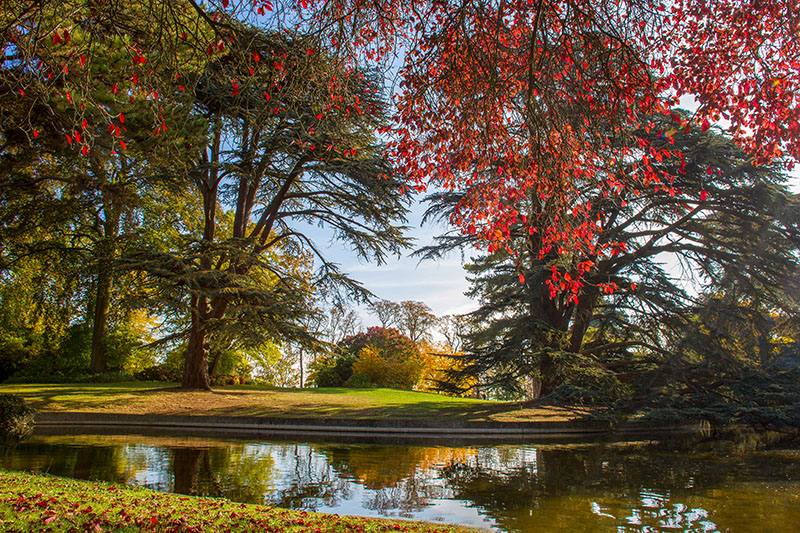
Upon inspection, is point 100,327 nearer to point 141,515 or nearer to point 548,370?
point 548,370

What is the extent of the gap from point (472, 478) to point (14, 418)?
28.4ft

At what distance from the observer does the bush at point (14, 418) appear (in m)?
9.08

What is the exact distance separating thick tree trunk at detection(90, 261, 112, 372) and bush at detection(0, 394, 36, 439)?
876cm

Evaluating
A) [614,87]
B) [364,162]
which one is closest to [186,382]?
[364,162]

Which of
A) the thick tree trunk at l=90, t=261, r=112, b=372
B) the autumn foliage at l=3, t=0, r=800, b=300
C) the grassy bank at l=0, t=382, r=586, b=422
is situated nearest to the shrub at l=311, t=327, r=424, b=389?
the grassy bank at l=0, t=382, r=586, b=422

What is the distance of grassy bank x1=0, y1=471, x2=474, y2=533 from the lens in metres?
3.48

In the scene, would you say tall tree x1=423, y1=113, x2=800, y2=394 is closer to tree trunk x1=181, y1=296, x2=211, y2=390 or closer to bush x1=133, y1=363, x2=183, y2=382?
tree trunk x1=181, y1=296, x2=211, y2=390

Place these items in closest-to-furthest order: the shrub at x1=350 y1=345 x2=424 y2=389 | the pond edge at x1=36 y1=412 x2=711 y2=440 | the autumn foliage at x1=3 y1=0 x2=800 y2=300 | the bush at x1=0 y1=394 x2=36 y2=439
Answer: the autumn foliage at x1=3 y1=0 x2=800 y2=300
the bush at x1=0 y1=394 x2=36 y2=439
the pond edge at x1=36 y1=412 x2=711 y2=440
the shrub at x1=350 y1=345 x2=424 y2=389

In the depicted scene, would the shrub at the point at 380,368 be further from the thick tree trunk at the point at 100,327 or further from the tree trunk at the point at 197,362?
the thick tree trunk at the point at 100,327

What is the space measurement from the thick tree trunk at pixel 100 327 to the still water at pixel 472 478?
10254 mm

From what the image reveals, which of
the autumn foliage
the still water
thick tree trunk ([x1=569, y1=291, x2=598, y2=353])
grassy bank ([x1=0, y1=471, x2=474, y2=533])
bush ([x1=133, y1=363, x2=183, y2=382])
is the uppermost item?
the autumn foliage

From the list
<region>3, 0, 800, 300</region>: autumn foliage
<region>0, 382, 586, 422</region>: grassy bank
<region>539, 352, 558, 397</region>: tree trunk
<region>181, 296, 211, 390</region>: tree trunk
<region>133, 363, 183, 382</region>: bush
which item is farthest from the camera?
<region>133, 363, 183, 382</region>: bush

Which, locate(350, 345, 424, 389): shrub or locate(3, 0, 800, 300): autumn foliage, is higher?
locate(3, 0, 800, 300): autumn foliage

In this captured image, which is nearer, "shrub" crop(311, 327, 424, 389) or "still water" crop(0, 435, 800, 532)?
"still water" crop(0, 435, 800, 532)
